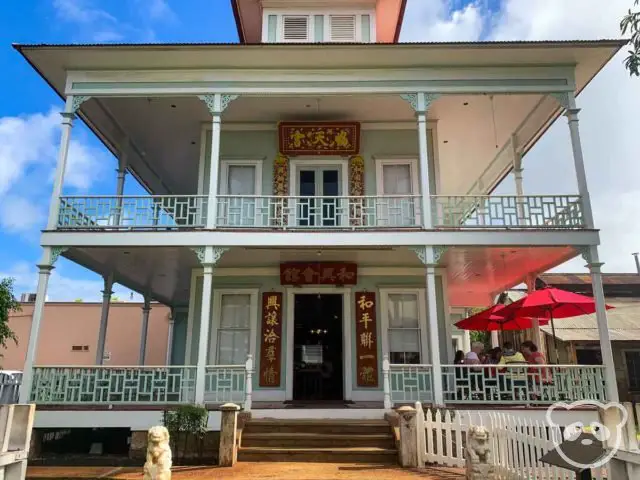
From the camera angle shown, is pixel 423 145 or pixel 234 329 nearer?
pixel 423 145

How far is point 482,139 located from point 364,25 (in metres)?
4.32

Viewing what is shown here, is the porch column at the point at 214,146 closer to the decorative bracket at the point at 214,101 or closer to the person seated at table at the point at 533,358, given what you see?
the decorative bracket at the point at 214,101

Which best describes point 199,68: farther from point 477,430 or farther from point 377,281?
point 477,430

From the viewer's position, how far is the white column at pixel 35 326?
889cm

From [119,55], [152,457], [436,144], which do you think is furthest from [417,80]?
[152,457]

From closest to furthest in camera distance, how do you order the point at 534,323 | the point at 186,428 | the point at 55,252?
the point at 186,428, the point at 55,252, the point at 534,323

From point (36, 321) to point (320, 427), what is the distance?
5.54m

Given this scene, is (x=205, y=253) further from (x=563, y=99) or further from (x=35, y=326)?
(x=563, y=99)

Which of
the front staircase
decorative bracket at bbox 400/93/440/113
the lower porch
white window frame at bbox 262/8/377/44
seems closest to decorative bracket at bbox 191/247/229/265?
the lower porch

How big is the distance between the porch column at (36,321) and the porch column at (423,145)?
7.26 meters

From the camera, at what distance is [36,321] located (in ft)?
29.7

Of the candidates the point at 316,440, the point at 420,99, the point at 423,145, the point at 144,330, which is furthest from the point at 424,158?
the point at 144,330

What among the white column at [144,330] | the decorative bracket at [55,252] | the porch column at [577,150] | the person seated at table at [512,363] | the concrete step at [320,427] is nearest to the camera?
the concrete step at [320,427]

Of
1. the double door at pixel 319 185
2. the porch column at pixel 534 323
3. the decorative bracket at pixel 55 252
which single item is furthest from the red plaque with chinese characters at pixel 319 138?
the porch column at pixel 534 323
